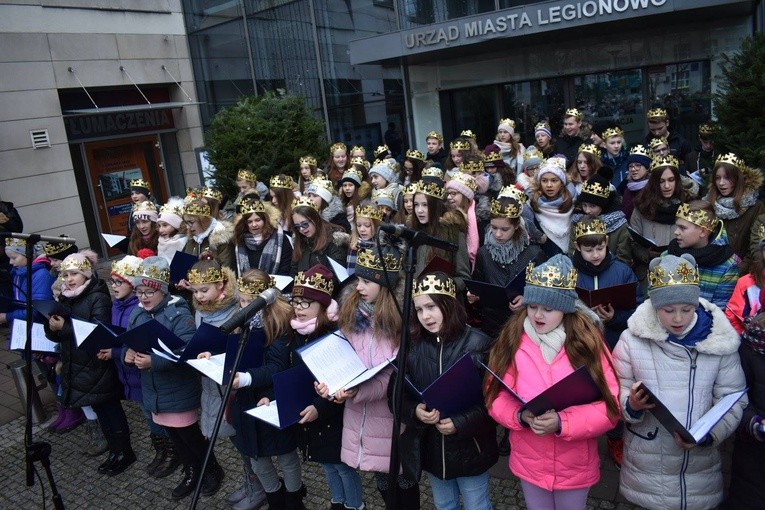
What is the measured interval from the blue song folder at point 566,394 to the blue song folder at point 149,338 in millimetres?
2359

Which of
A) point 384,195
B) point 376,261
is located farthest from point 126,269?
point 384,195

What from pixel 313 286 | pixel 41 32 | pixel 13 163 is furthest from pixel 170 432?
pixel 41 32

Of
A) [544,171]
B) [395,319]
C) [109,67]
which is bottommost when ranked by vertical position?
[395,319]

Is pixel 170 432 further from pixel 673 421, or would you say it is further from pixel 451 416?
pixel 673 421

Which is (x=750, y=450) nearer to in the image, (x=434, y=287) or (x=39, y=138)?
(x=434, y=287)

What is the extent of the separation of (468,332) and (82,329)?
3.05 m

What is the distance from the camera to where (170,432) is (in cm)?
459

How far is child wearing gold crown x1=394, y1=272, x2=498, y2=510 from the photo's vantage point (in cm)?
319

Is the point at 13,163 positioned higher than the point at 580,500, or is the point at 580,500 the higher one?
the point at 13,163

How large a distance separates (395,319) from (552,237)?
2.50 metres

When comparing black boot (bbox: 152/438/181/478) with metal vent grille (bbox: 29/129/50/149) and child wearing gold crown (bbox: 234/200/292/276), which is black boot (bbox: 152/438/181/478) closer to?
child wearing gold crown (bbox: 234/200/292/276)

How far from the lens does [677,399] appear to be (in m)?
2.98

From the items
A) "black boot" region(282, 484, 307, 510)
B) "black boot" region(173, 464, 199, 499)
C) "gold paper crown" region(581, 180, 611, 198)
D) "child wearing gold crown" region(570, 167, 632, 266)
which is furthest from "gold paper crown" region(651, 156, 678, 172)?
"black boot" region(173, 464, 199, 499)

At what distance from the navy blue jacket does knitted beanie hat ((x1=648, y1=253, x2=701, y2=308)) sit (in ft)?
10.5
